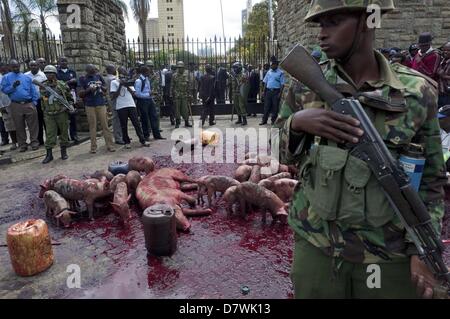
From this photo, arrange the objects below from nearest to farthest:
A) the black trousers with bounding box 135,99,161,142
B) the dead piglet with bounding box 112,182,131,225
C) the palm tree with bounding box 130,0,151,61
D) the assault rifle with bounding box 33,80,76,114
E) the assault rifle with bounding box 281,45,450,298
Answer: the assault rifle with bounding box 281,45,450,298 < the dead piglet with bounding box 112,182,131,225 < the assault rifle with bounding box 33,80,76,114 < the black trousers with bounding box 135,99,161,142 < the palm tree with bounding box 130,0,151,61

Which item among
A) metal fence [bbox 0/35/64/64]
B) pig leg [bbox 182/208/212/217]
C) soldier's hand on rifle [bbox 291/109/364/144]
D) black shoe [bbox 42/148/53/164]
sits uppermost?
metal fence [bbox 0/35/64/64]

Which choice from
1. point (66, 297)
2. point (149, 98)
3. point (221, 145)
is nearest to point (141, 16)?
point (149, 98)

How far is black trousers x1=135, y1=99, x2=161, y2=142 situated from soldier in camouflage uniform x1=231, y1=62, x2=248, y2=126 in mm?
3269

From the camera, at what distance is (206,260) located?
3371 millimetres

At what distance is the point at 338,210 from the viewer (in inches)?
58.0

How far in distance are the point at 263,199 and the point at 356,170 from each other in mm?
2647

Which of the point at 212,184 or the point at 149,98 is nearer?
the point at 212,184

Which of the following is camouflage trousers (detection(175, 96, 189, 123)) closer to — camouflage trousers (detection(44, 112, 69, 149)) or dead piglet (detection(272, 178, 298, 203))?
camouflage trousers (detection(44, 112, 69, 149))

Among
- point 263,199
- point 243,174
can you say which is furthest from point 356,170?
point 243,174

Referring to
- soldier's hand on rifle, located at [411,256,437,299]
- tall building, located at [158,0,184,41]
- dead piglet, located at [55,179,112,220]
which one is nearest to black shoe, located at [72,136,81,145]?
dead piglet, located at [55,179,112,220]

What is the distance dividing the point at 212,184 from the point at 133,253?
1.49 meters

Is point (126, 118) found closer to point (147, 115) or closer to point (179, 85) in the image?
point (147, 115)

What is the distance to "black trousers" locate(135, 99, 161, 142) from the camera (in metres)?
8.78
